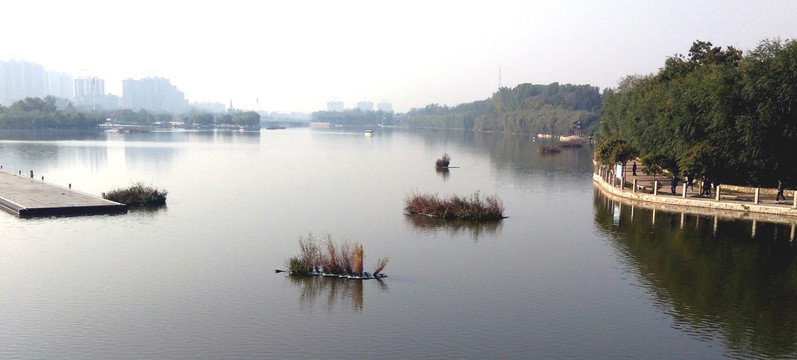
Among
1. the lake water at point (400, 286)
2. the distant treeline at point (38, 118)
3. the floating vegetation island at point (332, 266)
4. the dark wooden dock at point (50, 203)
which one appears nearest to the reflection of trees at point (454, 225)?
the lake water at point (400, 286)

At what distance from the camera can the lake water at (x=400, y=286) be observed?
16.4m

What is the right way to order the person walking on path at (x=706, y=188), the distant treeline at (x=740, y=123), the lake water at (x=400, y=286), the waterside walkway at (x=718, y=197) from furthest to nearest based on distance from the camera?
the person walking on path at (x=706, y=188) → the distant treeline at (x=740, y=123) → the waterside walkway at (x=718, y=197) → the lake water at (x=400, y=286)

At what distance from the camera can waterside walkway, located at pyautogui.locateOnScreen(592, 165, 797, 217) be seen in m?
34.2

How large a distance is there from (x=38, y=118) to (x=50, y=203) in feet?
421

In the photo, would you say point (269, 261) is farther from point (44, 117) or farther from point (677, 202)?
point (44, 117)

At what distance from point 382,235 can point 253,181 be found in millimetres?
23407

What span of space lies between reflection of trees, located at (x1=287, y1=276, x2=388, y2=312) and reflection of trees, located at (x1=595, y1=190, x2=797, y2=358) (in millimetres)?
8151

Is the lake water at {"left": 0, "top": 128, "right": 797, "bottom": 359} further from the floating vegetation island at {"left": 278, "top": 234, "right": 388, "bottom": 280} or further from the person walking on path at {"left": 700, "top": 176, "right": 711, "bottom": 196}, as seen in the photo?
the person walking on path at {"left": 700, "top": 176, "right": 711, "bottom": 196}

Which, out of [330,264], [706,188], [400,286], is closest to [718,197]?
[706,188]

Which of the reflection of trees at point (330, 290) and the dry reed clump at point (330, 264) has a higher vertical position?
the dry reed clump at point (330, 264)

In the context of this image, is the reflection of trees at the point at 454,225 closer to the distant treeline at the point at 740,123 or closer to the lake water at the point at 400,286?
the lake water at the point at 400,286

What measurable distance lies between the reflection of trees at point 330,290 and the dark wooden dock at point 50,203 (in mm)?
15807

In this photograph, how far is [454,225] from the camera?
1238 inches

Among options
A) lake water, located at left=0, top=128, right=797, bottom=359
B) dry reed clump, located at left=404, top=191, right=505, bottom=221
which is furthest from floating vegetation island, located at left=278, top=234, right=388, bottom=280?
dry reed clump, located at left=404, top=191, right=505, bottom=221
